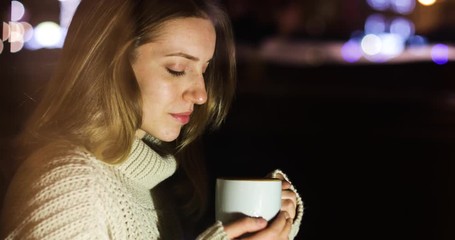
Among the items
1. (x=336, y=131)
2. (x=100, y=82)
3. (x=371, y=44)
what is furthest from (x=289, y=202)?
(x=371, y=44)

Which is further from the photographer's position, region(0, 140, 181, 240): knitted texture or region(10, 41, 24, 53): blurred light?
region(10, 41, 24, 53): blurred light

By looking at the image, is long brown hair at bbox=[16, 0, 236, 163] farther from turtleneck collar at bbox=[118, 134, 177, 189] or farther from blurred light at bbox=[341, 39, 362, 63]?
blurred light at bbox=[341, 39, 362, 63]

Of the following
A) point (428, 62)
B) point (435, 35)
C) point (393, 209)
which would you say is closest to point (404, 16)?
point (435, 35)

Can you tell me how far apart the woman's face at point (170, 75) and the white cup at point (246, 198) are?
286mm

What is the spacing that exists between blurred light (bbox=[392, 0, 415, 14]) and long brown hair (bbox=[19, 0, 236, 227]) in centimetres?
1948

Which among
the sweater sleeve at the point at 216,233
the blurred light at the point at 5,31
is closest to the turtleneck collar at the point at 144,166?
the sweater sleeve at the point at 216,233

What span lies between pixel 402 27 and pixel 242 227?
784 inches

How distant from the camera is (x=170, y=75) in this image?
5.84 feet

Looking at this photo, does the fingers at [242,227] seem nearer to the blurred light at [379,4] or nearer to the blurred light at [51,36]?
the blurred light at [51,36]

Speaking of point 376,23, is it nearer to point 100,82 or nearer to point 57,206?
point 100,82

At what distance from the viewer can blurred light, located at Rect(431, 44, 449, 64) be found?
1168 centimetres

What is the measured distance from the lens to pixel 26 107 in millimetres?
2117

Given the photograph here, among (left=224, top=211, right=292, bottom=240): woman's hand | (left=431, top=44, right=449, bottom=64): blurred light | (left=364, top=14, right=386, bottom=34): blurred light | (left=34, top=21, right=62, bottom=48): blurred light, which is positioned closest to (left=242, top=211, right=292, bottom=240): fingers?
(left=224, top=211, right=292, bottom=240): woman's hand

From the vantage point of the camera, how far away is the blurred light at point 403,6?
67.4 feet
